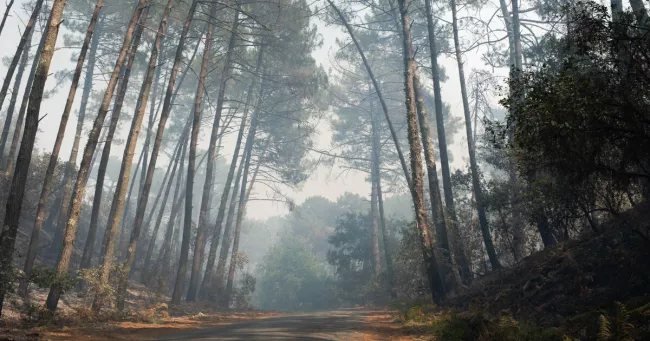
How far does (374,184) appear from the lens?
4019 cm

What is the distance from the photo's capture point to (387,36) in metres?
38.8

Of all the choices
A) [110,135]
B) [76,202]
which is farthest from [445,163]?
[76,202]

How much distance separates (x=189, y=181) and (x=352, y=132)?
26.0 m

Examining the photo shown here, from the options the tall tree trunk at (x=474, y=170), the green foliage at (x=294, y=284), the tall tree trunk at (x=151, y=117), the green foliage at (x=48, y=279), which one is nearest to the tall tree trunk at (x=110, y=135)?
the green foliage at (x=48, y=279)

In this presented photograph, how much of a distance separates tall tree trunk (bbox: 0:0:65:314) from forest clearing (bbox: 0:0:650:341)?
4 centimetres

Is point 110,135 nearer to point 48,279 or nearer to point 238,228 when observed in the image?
point 48,279

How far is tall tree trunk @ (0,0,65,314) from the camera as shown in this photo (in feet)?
28.5

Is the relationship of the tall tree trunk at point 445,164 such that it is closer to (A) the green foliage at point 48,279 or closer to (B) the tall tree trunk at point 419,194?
(B) the tall tree trunk at point 419,194

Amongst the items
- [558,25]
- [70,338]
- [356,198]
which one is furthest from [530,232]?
[356,198]

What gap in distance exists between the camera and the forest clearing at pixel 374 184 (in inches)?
275

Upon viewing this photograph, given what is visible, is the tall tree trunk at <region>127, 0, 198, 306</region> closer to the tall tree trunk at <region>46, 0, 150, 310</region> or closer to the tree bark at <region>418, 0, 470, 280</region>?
the tall tree trunk at <region>46, 0, 150, 310</region>

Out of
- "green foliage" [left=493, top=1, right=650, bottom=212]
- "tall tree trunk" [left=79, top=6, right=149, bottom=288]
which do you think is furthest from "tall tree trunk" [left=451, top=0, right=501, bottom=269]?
"tall tree trunk" [left=79, top=6, right=149, bottom=288]

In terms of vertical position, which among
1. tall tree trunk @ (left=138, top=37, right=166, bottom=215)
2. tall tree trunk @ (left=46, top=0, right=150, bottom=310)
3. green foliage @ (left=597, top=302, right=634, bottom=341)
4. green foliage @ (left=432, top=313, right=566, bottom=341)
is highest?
tall tree trunk @ (left=138, top=37, right=166, bottom=215)

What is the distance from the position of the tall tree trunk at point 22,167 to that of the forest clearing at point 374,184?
0.04 m
